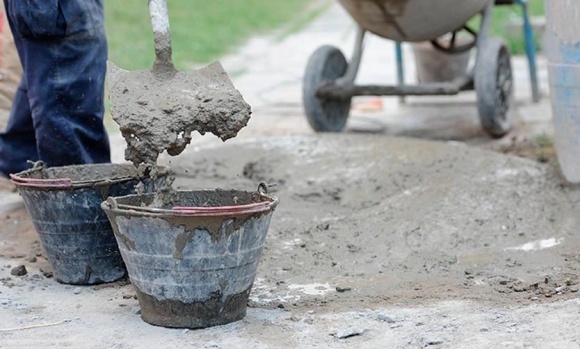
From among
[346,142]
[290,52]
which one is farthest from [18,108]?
[290,52]

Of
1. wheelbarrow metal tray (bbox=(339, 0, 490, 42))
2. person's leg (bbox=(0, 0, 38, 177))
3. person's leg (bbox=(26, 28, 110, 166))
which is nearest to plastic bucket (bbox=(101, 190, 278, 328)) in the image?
person's leg (bbox=(26, 28, 110, 166))

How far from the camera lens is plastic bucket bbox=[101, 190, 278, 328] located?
322 cm

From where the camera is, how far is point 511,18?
13.6 meters

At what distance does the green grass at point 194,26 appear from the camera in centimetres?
1094

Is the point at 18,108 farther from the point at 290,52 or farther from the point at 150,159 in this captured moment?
the point at 290,52

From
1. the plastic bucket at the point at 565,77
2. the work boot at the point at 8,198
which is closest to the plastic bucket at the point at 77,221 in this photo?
the work boot at the point at 8,198

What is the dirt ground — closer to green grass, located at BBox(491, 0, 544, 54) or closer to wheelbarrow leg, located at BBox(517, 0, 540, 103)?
A: wheelbarrow leg, located at BBox(517, 0, 540, 103)

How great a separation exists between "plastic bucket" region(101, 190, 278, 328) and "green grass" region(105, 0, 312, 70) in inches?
253

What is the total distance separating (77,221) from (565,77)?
237 cm

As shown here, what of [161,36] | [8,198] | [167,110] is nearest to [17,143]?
[8,198]

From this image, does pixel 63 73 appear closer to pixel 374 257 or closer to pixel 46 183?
pixel 46 183

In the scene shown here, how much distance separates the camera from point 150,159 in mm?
3543

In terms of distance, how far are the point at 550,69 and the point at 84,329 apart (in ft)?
8.94

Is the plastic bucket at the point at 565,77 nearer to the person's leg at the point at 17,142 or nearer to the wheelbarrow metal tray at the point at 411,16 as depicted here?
the wheelbarrow metal tray at the point at 411,16
